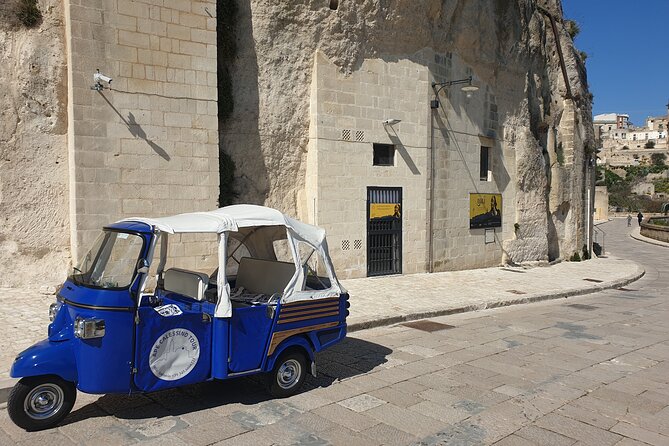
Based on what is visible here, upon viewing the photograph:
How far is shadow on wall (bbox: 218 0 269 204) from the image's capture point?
12703mm

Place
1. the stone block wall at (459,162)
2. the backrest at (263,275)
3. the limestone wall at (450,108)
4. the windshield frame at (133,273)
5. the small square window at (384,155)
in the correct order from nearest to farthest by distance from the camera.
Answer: the windshield frame at (133,273)
the backrest at (263,275)
the limestone wall at (450,108)
the small square window at (384,155)
the stone block wall at (459,162)

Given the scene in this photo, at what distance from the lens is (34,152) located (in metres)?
10.5

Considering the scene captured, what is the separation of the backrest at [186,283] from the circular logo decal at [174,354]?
47 centimetres

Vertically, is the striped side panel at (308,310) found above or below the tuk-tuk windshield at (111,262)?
below

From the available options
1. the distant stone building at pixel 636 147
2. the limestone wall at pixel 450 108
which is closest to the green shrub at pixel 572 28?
the limestone wall at pixel 450 108

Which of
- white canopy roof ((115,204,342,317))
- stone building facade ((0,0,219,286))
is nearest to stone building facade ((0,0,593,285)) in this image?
stone building facade ((0,0,219,286))

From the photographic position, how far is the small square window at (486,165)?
19188 millimetres

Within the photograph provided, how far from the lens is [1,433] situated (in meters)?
4.62

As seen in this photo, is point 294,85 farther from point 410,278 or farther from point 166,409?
point 166,409

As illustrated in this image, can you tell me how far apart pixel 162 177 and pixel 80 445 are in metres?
7.41

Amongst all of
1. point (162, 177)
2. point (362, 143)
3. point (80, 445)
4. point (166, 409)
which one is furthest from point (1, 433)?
point (362, 143)

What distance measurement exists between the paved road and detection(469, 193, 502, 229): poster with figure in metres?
9.49

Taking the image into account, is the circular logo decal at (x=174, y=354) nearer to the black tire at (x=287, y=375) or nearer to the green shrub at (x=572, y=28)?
the black tire at (x=287, y=375)

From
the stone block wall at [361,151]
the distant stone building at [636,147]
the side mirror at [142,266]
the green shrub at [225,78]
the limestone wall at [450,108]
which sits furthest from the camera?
the distant stone building at [636,147]
